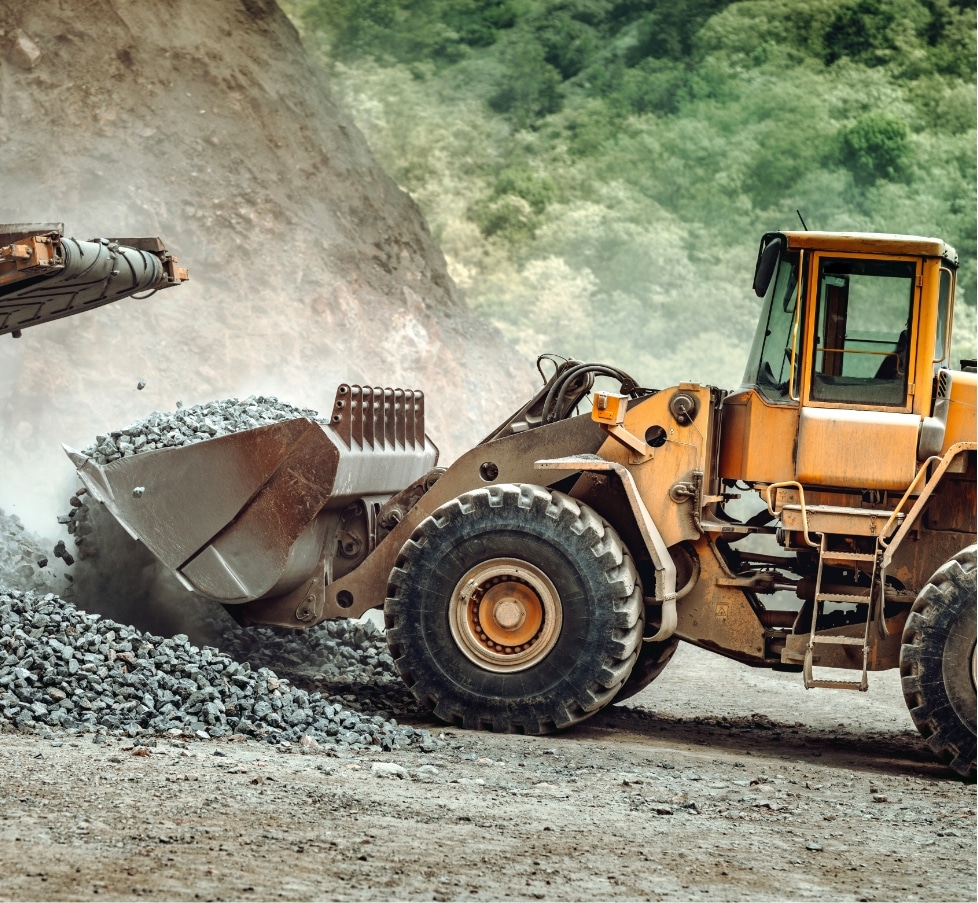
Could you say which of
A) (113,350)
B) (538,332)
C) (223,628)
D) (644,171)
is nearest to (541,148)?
(644,171)

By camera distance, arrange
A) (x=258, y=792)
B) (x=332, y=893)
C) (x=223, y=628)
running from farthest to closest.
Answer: (x=223, y=628)
(x=258, y=792)
(x=332, y=893)

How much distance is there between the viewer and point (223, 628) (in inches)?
343

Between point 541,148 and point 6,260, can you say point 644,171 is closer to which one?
point 541,148

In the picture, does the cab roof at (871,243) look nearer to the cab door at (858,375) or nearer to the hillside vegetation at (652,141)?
the cab door at (858,375)

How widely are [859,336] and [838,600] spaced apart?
132 cm

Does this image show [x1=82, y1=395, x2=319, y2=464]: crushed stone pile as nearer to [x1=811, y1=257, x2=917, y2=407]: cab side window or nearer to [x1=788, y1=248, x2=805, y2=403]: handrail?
[x1=788, y1=248, x2=805, y2=403]: handrail

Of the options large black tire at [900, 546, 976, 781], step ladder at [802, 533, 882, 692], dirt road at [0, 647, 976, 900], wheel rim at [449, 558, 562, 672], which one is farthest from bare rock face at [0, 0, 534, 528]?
large black tire at [900, 546, 976, 781]

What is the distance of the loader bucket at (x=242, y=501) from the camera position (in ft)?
24.7

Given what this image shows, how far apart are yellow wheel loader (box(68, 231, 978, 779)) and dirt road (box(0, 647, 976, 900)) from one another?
490 millimetres

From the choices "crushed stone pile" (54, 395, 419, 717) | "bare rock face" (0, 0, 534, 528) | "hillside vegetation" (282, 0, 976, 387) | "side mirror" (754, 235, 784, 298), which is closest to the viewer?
"side mirror" (754, 235, 784, 298)

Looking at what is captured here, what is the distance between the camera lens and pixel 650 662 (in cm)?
791

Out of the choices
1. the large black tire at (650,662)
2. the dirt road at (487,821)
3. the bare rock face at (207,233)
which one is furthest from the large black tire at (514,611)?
the bare rock face at (207,233)

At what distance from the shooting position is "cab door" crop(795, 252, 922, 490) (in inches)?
271

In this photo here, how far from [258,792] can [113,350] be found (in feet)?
42.3
